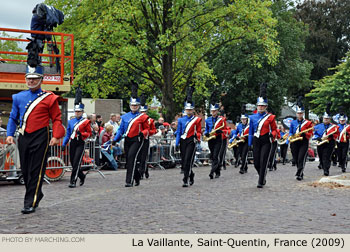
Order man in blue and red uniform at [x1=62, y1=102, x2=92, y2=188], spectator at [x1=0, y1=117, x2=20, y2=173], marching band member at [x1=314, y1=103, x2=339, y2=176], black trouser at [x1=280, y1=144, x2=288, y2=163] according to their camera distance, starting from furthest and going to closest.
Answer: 1. black trouser at [x1=280, y1=144, x2=288, y2=163]
2. marching band member at [x1=314, y1=103, x2=339, y2=176]
3. spectator at [x1=0, y1=117, x2=20, y2=173]
4. man in blue and red uniform at [x1=62, y1=102, x2=92, y2=188]

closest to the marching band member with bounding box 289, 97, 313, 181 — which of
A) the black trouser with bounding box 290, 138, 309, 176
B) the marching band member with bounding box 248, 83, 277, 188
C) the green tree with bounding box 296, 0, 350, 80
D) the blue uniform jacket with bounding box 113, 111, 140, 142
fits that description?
the black trouser with bounding box 290, 138, 309, 176

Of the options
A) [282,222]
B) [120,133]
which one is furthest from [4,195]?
[282,222]

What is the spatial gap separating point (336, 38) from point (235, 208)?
156ft

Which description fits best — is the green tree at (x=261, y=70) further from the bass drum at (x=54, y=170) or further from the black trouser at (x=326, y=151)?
the bass drum at (x=54, y=170)

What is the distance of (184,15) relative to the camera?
27.1 meters

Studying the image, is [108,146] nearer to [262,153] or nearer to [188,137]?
[188,137]

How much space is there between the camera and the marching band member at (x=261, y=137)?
12.5 metres

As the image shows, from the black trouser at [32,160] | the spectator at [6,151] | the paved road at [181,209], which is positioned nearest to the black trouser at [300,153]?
the paved road at [181,209]

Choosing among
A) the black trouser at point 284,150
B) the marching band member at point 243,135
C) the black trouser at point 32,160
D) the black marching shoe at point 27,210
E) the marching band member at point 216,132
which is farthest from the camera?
the black trouser at point 284,150

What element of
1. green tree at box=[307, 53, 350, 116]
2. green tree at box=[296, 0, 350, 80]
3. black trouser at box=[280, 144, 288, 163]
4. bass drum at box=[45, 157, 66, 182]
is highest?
green tree at box=[296, 0, 350, 80]

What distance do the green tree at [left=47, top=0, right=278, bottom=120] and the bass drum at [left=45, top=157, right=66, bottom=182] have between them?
430 inches

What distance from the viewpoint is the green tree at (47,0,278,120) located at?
985 inches

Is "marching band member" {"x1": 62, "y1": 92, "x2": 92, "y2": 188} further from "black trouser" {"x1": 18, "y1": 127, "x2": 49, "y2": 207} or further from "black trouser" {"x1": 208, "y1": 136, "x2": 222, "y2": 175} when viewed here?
"black trouser" {"x1": 18, "y1": 127, "x2": 49, "y2": 207}

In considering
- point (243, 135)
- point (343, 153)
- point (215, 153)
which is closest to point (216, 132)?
point (215, 153)
